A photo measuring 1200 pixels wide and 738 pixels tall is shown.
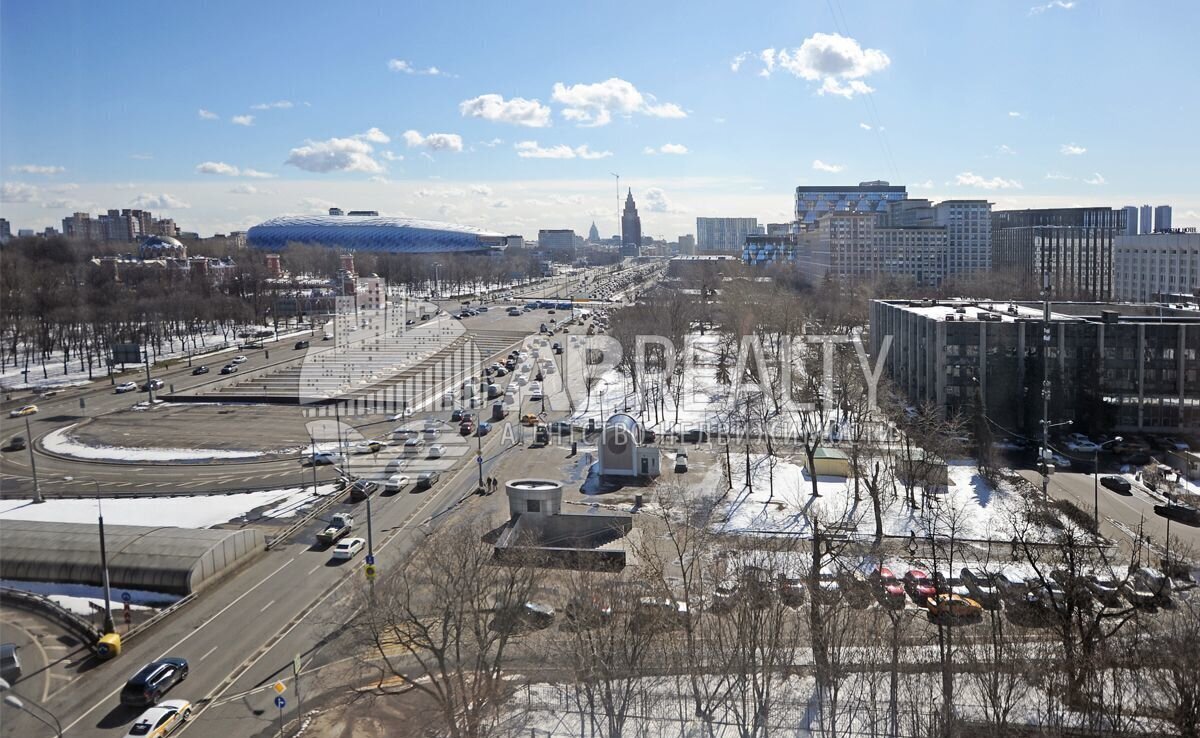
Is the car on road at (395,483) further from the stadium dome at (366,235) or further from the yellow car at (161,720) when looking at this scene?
the stadium dome at (366,235)

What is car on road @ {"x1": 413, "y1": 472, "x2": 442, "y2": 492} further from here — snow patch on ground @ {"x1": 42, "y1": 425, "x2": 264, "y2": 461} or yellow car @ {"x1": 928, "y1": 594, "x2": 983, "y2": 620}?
yellow car @ {"x1": 928, "y1": 594, "x2": 983, "y2": 620}

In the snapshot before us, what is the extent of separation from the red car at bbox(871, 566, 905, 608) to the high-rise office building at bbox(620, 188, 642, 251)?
137086mm

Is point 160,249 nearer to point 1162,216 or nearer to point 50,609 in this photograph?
point 50,609

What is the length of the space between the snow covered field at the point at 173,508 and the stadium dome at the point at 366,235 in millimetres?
69585

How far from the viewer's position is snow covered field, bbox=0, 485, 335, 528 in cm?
1443

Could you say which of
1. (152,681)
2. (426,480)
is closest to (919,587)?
(152,681)

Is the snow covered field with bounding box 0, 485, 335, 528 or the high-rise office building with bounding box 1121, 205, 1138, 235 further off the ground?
the high-rise office building with bounding box 1121, 205, 1138, 235

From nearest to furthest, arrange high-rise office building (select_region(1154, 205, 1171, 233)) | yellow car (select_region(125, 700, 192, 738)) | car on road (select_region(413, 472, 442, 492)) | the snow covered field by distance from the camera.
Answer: yellow car (select_region(125, 700, 192, 738)) → the snow covered field → car on road (select_region(413, 472, 442, 492)) → high-rise office building (select_region(1154, 205, 1171, 233))

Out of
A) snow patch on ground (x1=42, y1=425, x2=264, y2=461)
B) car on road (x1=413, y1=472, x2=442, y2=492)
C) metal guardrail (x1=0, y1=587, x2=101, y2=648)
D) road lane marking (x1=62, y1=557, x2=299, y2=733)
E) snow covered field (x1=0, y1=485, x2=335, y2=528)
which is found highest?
snow patch on ground (x1=42, y1=425, x2=264, y2=461)

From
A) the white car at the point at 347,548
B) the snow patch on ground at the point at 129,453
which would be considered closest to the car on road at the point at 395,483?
the white car at the point at 347,548

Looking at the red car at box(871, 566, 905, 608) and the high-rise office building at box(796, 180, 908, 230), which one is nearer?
the red car at box(871, 566, 905, 608)

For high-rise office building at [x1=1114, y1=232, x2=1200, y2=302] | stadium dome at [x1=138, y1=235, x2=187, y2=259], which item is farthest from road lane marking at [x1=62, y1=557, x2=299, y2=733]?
stadium dome at [x1=138, y1=235, x2=187, y2=259]

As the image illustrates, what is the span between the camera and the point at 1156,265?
4144cm

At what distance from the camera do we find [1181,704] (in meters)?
6.62
